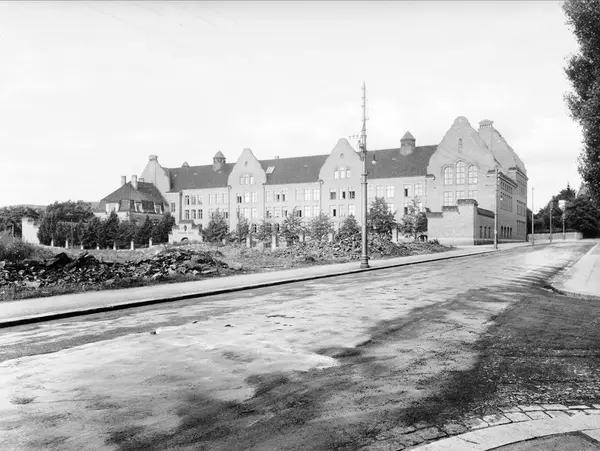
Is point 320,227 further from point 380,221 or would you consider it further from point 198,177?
point 198,177

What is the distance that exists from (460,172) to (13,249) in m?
67.5

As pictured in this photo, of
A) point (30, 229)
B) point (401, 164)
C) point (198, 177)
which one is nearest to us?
point (401, 164)

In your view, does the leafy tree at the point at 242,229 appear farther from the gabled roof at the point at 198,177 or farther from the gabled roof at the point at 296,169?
the gabled roof at the point at 198,177

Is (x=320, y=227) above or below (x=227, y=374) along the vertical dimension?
above

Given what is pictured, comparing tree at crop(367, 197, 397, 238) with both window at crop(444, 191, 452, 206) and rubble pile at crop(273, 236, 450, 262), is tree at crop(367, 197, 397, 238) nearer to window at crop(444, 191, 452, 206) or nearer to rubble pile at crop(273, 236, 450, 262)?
window at crop(444, 191, 452, 206)

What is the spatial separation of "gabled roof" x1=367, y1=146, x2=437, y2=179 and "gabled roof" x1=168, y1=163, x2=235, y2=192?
Result: 108 ft

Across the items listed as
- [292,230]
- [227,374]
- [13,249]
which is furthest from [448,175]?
[227,374]

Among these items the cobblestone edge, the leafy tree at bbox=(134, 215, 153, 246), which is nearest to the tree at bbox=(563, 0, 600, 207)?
the cobblestone edge

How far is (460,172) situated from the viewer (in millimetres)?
77062

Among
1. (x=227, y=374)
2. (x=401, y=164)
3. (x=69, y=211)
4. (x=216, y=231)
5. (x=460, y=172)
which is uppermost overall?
(x=401, y=164)

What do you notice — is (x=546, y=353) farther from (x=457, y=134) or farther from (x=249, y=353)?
(x=457, y=134)

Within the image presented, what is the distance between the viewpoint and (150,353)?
6707 mm

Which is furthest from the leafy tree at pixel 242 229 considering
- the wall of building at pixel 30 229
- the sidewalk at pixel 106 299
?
the sidewalk at pixel 106 299

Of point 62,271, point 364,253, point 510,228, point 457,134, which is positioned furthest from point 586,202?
point 62,271
